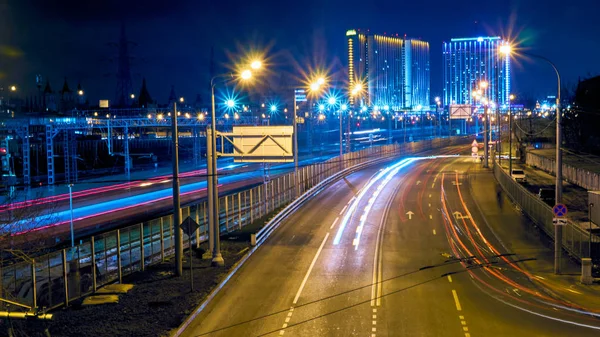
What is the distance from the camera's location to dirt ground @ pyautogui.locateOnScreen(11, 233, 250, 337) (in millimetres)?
15766

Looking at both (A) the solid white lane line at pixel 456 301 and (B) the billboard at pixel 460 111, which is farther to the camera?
(B) the billboard at pixel 460 111

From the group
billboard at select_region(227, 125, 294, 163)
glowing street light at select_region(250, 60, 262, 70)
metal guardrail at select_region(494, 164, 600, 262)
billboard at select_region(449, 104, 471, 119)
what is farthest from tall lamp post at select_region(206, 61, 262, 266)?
billboard at select_region(449, 104, 471, 119)

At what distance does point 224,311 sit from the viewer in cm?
1811

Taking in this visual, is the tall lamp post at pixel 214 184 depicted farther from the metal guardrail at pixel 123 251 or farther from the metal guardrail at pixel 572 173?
the metal guardrail at pixel 572 173

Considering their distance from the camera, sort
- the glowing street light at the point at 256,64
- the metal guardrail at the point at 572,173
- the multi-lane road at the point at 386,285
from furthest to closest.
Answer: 1. the metal guardrail at the point at 572,173
2. the glowing street light at the point at 256,64
3. the multi-lane road at the point at 386,285

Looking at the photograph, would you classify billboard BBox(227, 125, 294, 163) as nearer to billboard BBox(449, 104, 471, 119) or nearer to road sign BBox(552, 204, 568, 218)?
road sign BBox(552, 204, 568, 218)

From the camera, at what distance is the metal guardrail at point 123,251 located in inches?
718

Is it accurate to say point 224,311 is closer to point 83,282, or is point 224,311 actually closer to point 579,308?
point 83,282

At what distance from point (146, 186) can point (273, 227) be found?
27.6 metres

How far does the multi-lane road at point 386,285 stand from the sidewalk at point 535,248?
506 millimetres

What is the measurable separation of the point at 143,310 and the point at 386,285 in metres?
8.54

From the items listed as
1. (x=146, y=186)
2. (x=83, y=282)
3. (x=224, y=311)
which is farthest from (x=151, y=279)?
(x=146, y=186)

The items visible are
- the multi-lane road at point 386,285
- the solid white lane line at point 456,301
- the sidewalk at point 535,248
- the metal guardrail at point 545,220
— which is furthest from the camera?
the metal guardrail at point 545,220

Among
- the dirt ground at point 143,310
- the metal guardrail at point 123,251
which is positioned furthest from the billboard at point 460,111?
the dirt ground at point 143,310
